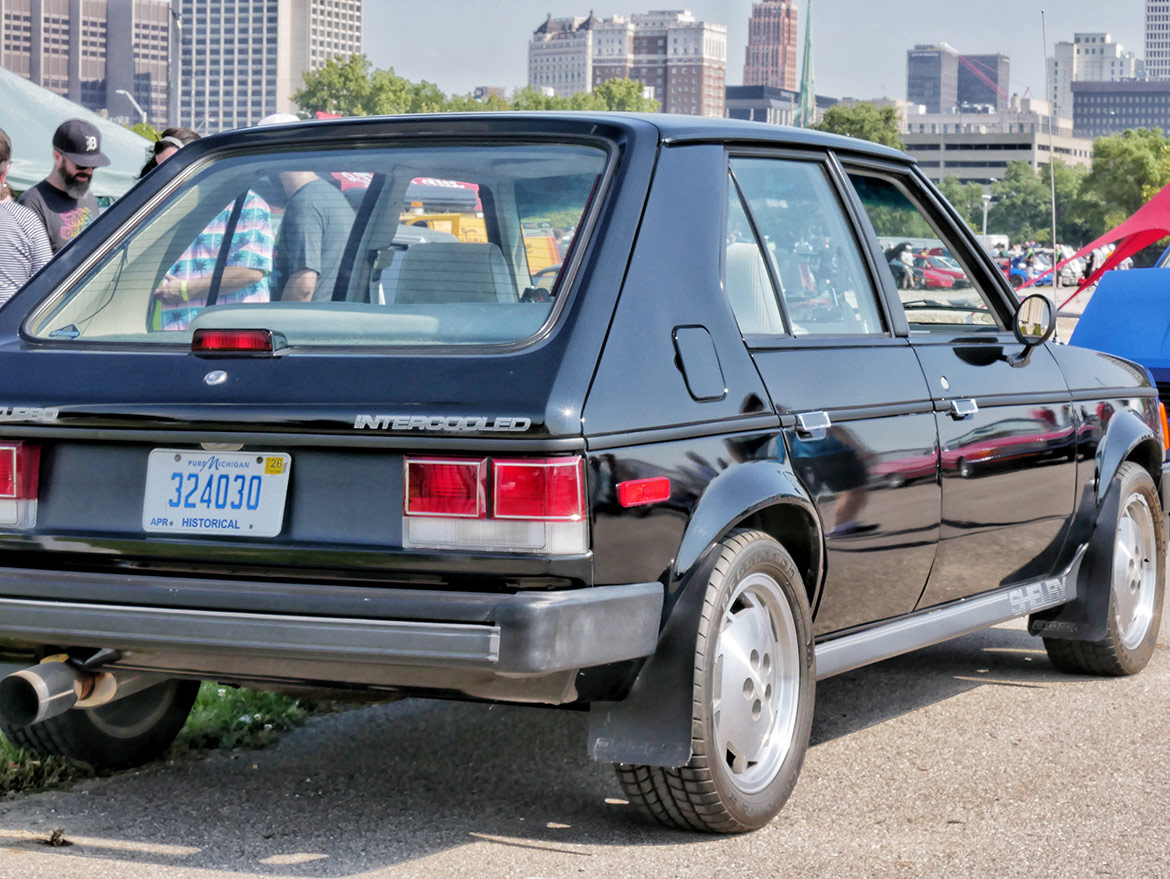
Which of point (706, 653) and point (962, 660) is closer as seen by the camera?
point (706, 653)

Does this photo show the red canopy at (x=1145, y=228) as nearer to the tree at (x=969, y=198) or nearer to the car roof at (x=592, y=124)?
the car roof at (x=592, y=124)

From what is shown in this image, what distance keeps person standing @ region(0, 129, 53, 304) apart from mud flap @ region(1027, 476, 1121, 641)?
4.36 meters

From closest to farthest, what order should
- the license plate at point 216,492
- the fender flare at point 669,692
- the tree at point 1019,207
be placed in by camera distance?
the license plate at point 216,492, the fender flare at point 669,692, the tree at point 1019,207

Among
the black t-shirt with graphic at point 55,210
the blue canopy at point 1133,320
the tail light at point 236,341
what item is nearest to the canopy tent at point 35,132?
the black t-shirt with graphic at point 55,210

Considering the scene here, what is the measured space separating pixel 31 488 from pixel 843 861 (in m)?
2.00

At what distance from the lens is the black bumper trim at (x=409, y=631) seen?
3225 mm

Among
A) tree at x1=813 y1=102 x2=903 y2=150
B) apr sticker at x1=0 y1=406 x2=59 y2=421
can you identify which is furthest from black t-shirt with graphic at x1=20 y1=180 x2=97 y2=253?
tree at x1=813 y1=102 x2=903 y2=150

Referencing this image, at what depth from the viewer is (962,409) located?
4789mm

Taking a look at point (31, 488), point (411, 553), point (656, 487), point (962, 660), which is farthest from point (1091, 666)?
point (31, 488)

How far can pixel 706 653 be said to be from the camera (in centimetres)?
360

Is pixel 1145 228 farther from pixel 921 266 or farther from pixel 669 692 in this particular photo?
pixel 669 692

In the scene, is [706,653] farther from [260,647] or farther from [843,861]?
[260,647]

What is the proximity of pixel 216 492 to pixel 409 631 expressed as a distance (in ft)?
1.87

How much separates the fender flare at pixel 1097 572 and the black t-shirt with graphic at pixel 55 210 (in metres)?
4.64
